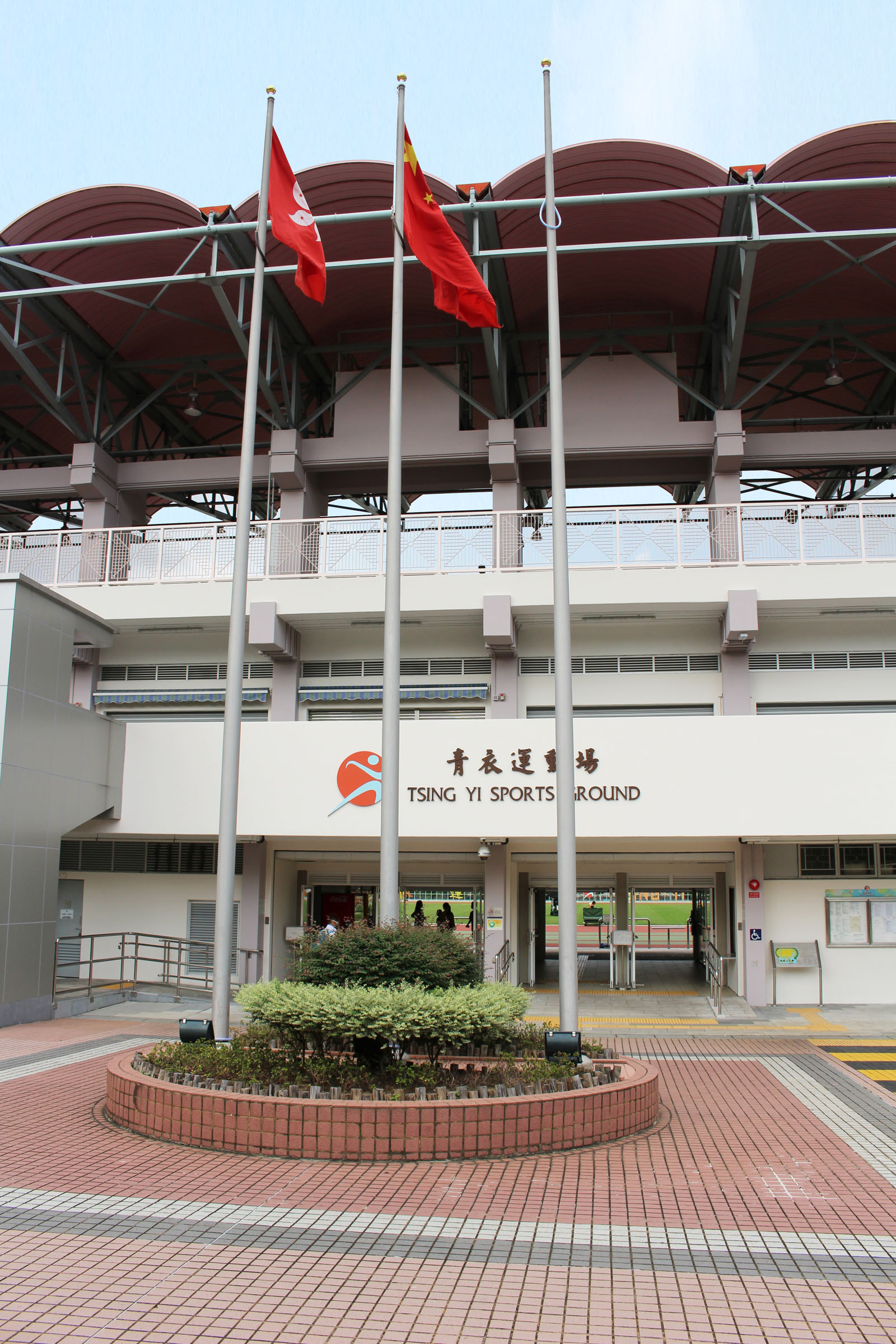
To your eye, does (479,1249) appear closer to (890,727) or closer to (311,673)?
(890,727)

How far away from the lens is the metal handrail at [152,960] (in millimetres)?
19688

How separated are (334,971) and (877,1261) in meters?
5.26

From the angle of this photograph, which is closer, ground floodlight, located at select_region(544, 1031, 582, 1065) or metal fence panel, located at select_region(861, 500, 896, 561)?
ground floodlight, located at select_region(544, 1031, 582, 1065)

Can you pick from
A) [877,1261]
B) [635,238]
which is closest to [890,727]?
[635,238]

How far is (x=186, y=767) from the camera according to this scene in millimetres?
19188

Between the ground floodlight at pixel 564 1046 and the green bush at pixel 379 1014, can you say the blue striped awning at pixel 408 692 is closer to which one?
the ground floodlight at pixel 564 1046

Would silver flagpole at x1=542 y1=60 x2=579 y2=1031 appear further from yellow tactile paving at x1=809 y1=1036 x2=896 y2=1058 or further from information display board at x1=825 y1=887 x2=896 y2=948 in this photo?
information display board at x1=825 y1=887 x2=896 y2=948

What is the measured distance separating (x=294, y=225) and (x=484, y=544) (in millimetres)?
8032

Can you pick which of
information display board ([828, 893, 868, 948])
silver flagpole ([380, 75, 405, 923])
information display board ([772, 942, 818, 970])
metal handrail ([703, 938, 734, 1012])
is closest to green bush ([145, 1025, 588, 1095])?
silver flagpole ([380, 75, 405, 923])

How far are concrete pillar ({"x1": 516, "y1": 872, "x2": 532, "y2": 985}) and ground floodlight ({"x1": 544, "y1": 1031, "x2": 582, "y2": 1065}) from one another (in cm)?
1043

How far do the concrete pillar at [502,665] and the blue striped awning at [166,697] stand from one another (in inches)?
198

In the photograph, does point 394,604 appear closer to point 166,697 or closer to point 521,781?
point 521,781

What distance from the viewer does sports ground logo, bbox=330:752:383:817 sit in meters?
18.2

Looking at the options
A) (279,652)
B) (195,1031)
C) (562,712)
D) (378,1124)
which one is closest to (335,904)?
(279,652)
